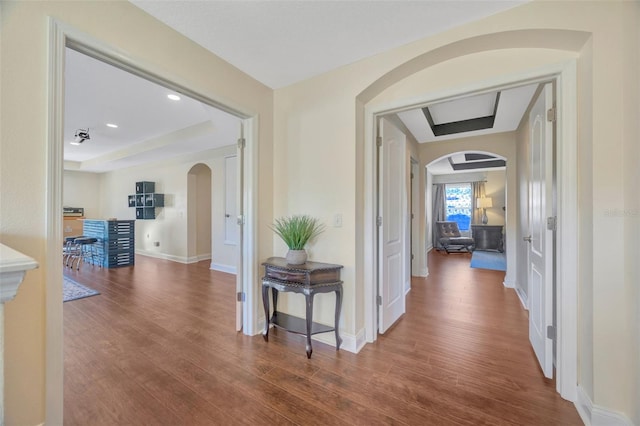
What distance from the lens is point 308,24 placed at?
1822 millimetres

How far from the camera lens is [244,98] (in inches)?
95.3

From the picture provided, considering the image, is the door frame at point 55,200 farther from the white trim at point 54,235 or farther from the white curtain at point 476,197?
the white curtain at point 476,197

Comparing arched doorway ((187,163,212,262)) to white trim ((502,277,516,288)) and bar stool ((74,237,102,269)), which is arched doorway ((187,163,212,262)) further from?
white trim ((502,277,516,288))

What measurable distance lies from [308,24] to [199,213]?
5446 mm

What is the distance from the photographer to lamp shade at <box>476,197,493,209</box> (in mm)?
8445

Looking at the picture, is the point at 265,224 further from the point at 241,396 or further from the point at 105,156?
the point at 105,156

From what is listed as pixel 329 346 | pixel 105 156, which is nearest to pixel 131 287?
pixel 329 346

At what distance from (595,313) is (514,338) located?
1196mm

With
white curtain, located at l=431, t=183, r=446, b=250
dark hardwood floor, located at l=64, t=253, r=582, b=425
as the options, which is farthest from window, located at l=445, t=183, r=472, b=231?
dark hardwood floor, located at l=64, t=253, r=582, b=425

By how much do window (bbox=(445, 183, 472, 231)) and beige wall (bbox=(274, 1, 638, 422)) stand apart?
824 cm

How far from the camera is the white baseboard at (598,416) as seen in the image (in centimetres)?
138

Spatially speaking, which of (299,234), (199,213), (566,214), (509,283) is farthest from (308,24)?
(199,213)

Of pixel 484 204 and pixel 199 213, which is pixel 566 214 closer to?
pixel 199 213

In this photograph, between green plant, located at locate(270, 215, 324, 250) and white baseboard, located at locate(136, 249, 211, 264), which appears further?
white baseboard, located at locate(136, 249, 211, 264)
